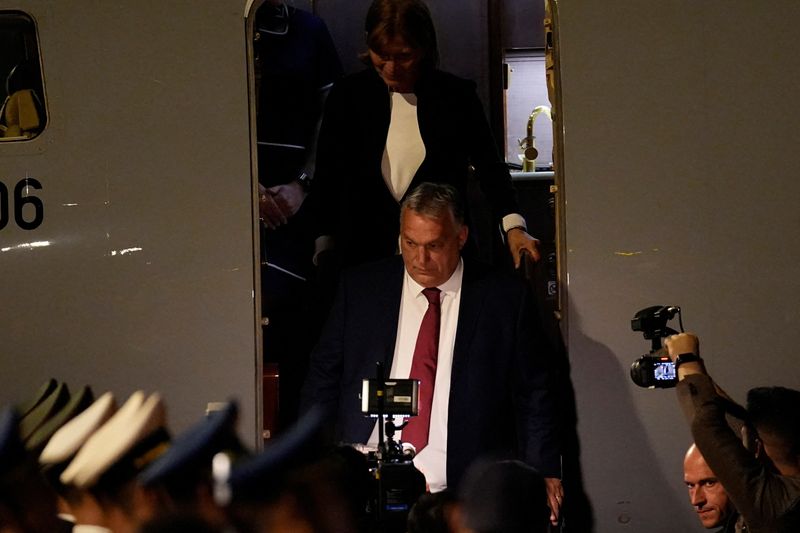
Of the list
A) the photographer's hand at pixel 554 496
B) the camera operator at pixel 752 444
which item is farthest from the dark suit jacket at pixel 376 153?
the camera operator at pixel 752 444

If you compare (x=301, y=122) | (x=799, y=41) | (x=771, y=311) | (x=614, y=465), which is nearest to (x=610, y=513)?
(x=614, y=465)

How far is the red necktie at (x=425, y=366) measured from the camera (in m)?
5.00

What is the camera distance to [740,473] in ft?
12.6

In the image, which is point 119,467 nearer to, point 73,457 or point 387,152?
point 73,457

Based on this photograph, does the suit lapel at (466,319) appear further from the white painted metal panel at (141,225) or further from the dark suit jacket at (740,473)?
the dark suit jacket at (740,473)

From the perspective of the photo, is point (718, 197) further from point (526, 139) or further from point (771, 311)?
point (526, 139)

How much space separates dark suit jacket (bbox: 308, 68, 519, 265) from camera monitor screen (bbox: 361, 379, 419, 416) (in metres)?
1.60

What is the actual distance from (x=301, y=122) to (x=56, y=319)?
1719 mm

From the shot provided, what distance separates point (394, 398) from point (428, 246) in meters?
0.92

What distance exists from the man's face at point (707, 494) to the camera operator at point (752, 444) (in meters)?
0.18

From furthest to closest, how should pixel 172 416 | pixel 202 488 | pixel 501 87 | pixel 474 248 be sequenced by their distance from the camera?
pixel 501 87
pixel 474 248
pixel 172 416
pixel 202 488

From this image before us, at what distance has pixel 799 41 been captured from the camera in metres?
5.13

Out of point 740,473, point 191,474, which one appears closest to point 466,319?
point 740,473

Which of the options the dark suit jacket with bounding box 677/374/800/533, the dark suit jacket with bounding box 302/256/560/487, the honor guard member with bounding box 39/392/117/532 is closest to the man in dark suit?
the dark suit jacket with bounding box 302/256/560/487
